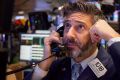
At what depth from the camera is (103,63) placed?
124 centimetres

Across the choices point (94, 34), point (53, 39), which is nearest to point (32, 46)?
point (53, 39)

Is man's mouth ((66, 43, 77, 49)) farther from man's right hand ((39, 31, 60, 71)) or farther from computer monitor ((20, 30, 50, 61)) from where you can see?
computer monitor ((20, 30, 50, 61))

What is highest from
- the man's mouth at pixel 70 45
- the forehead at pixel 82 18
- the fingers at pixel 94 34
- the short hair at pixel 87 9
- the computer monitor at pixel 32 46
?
the short hair at pixel 87 9

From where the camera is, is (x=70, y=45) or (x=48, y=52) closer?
(x=70, y=45)

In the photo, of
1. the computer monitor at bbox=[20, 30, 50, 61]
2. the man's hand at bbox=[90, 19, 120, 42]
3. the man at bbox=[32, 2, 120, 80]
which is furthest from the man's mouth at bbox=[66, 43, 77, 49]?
the computer monitor at bbox=[20, 30, 50, 61]

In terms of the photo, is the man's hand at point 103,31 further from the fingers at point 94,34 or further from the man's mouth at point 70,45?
the man's mouth at point 70,45

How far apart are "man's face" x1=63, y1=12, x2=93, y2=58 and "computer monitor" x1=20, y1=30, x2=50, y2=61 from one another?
55.2 inches

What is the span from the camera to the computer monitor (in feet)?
9.11

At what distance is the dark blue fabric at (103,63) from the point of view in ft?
3.56

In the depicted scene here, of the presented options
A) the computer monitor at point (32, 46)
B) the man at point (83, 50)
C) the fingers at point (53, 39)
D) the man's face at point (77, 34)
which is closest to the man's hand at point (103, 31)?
the man at point (83, 50)

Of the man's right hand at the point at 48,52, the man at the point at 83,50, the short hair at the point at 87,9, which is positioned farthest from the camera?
the man's right hand at the point at 48,52

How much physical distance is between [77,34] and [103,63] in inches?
7.4

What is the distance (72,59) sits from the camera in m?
1.34

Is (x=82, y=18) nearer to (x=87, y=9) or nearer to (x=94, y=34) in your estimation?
(x=87, y=9)
